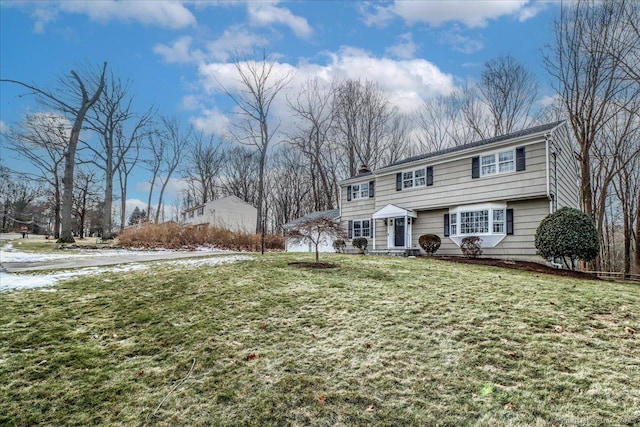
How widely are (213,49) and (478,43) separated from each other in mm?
11928

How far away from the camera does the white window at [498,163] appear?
13.4 meters

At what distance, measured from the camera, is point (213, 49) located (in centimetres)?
1483

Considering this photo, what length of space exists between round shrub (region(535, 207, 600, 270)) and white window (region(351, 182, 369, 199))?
9.74 metres

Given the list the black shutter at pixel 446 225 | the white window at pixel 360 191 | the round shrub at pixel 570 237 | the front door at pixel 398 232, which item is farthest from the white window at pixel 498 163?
the white window at pixel 360 191

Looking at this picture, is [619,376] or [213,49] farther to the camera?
[213,49]

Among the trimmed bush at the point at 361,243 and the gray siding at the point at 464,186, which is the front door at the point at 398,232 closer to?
the gray siding at the point at 464,186

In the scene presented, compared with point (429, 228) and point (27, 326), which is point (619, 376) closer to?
point (27, 326)

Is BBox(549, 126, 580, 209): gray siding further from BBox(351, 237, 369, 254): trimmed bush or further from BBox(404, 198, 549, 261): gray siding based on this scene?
BBox(351, 237, 369, 254): trimmed bush

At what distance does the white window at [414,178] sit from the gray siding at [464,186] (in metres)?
0.22

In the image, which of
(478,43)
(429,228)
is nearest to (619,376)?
(429,228)

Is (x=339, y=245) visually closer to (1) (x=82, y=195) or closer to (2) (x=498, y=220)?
(2) (x=498, y=220)

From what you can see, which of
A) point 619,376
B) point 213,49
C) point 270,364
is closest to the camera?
point 619,376

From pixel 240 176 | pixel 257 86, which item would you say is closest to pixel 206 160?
pixel 240 176

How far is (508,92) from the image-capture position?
22.5m
